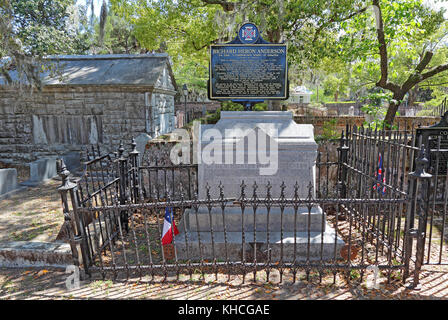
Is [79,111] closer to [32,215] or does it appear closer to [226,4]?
[32,215]

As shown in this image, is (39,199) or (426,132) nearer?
(426,132)

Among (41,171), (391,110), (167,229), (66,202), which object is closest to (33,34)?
(41,171)

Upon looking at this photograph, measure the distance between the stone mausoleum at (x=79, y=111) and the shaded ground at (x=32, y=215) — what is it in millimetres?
3100

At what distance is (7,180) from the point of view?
814 centimetres

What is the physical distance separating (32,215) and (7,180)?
8.57ft

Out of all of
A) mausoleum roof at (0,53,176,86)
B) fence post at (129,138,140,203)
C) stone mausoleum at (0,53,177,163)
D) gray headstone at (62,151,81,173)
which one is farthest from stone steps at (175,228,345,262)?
mausoleum roof at (0,53,176,86)

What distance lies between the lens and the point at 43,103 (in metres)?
11.1

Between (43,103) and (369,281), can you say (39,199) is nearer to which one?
(43,103)

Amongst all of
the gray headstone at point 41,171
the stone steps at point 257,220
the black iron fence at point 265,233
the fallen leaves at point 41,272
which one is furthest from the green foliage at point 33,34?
the stone steps at point 257,220

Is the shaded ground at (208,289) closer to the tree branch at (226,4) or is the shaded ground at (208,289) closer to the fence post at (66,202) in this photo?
the fence post at (66,202)
